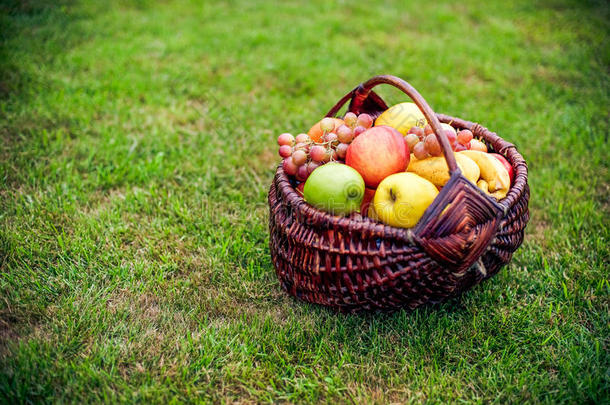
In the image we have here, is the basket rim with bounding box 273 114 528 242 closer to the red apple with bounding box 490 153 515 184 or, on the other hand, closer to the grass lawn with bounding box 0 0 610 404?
the red apple with bounding box 490 153 515 184

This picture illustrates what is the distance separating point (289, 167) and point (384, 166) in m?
0.40

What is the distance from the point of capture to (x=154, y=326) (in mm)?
1835

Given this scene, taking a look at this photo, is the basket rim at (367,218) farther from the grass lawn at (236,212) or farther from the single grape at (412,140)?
the grass lawn at (236,212)

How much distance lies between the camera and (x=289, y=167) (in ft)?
6.19

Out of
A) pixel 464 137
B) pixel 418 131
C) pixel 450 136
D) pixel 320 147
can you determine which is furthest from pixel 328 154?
pixel 464 137

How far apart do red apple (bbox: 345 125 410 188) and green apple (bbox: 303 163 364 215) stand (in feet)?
0.24

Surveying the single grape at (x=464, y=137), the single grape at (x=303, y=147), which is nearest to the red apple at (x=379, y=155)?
the single grape at (x=303, y=147)

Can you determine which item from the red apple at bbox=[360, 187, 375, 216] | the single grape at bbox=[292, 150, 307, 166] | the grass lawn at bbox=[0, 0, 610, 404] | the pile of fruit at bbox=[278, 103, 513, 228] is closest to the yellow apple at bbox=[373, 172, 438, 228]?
the pile of fruit at bbox=[278, 103, 513, 228]

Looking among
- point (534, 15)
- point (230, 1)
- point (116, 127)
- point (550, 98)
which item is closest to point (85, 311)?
point (116, 127)

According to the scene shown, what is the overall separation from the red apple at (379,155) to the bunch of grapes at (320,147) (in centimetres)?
12

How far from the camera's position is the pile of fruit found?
5.34ft

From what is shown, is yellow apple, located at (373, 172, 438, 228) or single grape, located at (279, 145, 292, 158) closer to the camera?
yellow apple, located at (373, 172, 438, 228)

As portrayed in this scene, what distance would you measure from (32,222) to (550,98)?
378cm

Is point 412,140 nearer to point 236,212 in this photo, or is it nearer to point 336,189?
point 336,189
